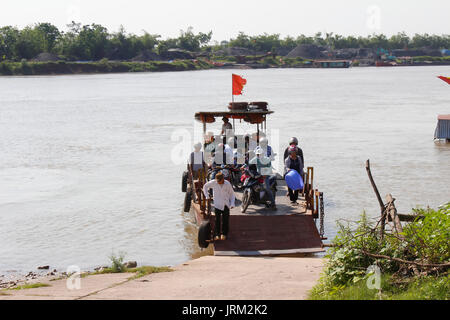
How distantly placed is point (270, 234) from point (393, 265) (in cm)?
564

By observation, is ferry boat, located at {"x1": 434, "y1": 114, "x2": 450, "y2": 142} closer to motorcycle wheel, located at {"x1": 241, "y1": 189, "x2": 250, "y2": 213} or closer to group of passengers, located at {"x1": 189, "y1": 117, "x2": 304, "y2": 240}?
group of passengers, located at {"x1": 189, "y1": 117, "x2": 304, "y2": 240}

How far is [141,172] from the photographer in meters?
32.1

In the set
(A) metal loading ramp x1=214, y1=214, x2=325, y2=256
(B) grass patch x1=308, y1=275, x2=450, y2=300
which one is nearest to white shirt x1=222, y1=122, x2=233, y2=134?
(A) metal loading ramp x1=214, y1=214, x2=325, y2=256

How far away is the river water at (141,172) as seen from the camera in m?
19.5

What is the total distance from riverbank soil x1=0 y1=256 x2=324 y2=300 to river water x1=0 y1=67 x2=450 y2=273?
395 centimetres

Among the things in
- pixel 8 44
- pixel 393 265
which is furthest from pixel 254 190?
pixel 8 44

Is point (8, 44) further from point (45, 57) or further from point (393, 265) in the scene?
point (393, 265)

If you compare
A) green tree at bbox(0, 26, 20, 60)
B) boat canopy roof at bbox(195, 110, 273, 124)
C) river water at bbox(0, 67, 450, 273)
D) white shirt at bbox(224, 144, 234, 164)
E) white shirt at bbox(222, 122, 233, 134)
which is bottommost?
river water at bbox(0, 67, 450, 273)

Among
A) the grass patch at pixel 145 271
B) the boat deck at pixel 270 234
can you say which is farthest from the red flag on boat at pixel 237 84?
the grass patch at pixel 145 271

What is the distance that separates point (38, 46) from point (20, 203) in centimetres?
17013

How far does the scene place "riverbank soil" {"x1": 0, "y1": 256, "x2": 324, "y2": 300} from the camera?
10078 mm

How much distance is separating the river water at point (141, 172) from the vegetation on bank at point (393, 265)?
26.0ft

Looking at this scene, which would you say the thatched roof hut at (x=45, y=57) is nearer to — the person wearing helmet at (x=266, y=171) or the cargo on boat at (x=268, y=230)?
the person wearing helmet at (x=266, y=171)
